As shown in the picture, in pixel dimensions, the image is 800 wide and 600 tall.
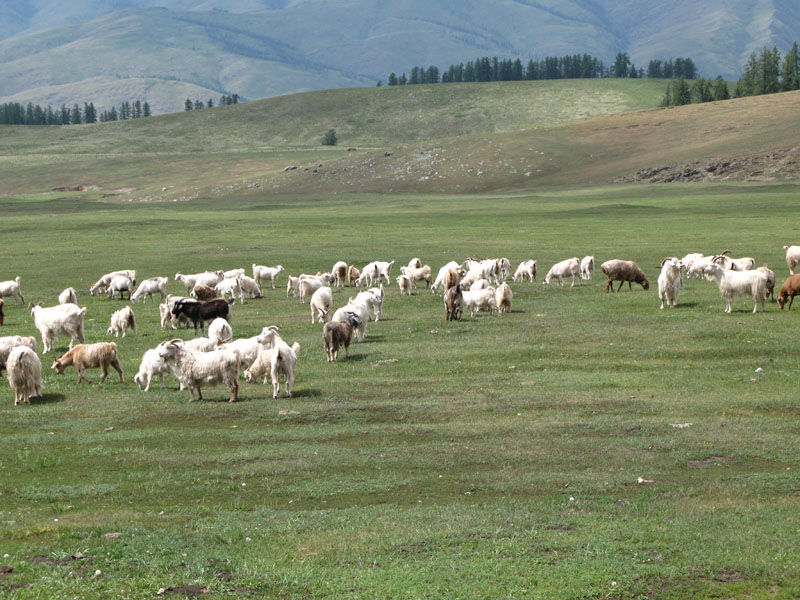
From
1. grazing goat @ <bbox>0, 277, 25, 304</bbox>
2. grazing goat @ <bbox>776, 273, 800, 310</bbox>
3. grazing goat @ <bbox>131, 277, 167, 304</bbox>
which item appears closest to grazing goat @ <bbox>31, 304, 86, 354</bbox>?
grazing goat @ <bbox>131, 277, 167, 304</bbox>

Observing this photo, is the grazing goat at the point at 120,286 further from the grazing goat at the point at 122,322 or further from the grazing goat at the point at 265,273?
the grazing goat at the point at 122,322

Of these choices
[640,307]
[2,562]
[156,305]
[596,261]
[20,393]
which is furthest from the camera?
[596,261]

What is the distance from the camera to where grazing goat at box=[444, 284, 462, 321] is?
99.0ft

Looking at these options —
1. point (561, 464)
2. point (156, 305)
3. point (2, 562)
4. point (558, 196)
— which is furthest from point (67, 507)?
point (558, 196)

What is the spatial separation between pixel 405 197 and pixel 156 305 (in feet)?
284

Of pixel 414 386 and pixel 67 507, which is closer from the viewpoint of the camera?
pixel 67 507

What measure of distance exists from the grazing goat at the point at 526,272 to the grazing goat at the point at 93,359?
74.7ft

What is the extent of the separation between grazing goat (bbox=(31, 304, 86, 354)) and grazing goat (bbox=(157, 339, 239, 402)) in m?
7.27

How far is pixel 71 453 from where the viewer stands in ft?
53.0

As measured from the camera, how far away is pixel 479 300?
1242 inches

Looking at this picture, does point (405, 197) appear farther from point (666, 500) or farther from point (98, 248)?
point (666, 500)

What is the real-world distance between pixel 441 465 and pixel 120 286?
27.6 m

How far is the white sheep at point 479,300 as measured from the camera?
3144cm

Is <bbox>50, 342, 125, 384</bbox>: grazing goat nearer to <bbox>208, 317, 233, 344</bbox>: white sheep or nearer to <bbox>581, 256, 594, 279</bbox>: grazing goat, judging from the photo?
<bbox>208, 317, 233, 344</bbox>: white sheep
